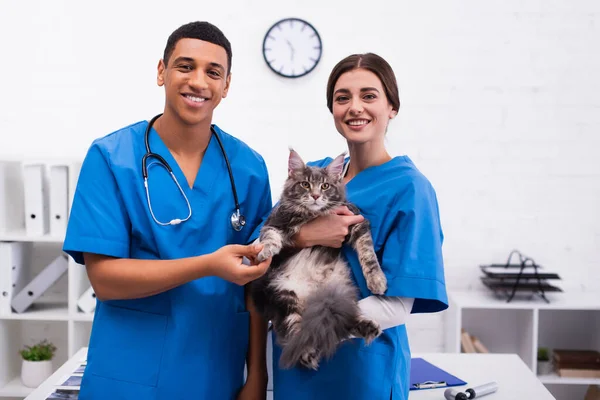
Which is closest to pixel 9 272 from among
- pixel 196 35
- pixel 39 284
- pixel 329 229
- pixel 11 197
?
pixel 39 284

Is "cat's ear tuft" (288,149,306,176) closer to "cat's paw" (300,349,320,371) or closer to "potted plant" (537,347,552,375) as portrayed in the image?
"cat's paw" (300,349,320,371)

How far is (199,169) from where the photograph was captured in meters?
1.56

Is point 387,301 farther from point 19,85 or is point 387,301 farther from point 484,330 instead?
point 19,85

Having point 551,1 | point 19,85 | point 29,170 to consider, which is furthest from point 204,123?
point 551,1

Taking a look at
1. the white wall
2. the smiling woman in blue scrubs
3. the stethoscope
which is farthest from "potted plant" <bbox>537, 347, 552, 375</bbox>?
the stethoscope

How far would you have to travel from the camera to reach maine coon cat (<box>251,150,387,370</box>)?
50.8 inches

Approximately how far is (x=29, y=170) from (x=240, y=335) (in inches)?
83.4

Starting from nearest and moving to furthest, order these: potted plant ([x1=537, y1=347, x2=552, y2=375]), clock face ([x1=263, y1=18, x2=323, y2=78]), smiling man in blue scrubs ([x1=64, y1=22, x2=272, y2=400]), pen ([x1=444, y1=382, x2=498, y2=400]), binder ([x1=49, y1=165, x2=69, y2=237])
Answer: smiling man in blue scrubs ([x1=64, y1=22, x2=272, y2=400]) < pen ([x1=444, y1=382, x2=498, y2=400]) < binder ([x1=49, y1=165, x2=69, y2=237]) < potted plant ([x1=537, y1=347, x2=552, y2=375]) < clock face ([x1=263, y1=18, x2=323, y2=78])

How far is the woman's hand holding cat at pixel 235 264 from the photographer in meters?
1.31

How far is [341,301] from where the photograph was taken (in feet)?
4.32

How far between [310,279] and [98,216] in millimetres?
568

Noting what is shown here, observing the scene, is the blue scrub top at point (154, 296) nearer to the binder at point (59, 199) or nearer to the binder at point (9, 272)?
the binder at point (59, 199)

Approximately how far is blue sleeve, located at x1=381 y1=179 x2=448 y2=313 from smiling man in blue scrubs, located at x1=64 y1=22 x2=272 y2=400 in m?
0.32

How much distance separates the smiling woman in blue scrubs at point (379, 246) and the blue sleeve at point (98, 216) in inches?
18.5
